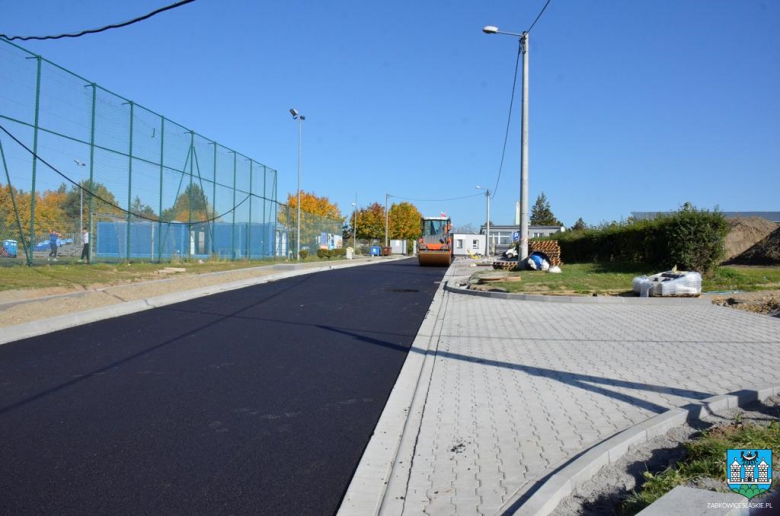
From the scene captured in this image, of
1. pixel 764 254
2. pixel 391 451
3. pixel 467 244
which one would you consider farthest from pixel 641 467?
pixel 467 244

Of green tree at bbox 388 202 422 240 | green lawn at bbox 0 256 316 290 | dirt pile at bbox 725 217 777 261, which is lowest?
green lawn at bbox 0 256 316 290

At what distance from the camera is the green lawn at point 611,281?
15.5 meters

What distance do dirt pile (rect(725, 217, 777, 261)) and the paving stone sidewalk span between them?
52.3 ft

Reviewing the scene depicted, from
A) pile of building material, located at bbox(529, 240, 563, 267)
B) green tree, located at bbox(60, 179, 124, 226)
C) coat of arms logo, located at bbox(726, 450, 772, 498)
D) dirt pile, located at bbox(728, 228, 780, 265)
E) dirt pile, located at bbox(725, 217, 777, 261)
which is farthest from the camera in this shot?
dirt pile, located at bbox(725, 217, 777, 261)

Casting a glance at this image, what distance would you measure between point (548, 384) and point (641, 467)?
2504 millimetres

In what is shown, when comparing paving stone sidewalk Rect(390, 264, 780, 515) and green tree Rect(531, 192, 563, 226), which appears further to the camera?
green tree Rect(531, 192, 563, 226)

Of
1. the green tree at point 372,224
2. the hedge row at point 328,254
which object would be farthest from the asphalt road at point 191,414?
the green tree at point 372,224

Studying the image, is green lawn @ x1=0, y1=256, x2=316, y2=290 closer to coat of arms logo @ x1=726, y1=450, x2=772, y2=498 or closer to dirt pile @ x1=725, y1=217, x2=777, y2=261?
coat of arms logo @ x1=726, y1=450, x2=772, y2=498

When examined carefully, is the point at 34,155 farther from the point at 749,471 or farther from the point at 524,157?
the point at 749,471

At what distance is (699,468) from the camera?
3.83 meters

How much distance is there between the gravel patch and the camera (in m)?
3.58

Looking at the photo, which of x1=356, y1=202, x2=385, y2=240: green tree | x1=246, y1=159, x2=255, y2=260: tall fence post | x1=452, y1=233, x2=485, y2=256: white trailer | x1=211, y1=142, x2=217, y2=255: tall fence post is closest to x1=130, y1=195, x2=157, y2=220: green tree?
x1=211, y1=142, x2=217, y2=255: tall fence post

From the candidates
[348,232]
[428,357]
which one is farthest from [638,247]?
[348,232]

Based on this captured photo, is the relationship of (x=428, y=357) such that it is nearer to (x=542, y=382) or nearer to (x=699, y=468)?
(x=542, y=382)
